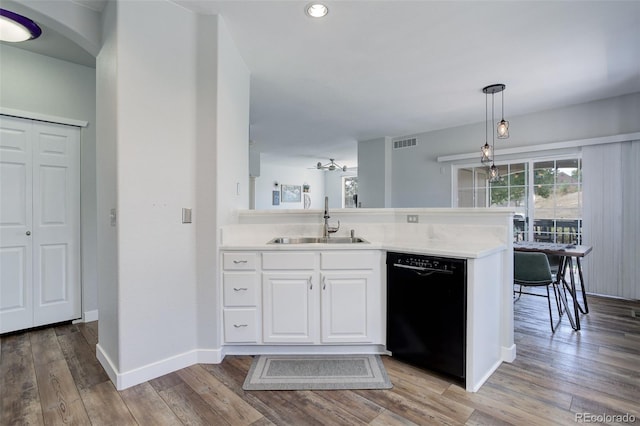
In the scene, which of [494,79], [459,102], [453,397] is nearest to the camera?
[453,397]

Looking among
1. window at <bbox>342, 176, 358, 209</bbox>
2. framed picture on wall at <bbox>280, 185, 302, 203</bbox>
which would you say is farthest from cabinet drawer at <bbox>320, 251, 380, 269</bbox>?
window at <bbox>342, 176, 358, 209</bbox>

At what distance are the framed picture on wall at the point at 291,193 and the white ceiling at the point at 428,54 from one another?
4977 mm

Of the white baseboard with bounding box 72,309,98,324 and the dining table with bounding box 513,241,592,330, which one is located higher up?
the dining table with bounding box 513,241,592,330

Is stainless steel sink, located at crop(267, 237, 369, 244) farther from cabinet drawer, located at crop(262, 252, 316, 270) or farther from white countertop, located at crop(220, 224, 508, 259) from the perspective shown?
cabinet drawer, located at crop(262, 252, 316, 270)

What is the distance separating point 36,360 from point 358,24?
3.59m

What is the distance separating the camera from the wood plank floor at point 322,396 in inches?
66.1

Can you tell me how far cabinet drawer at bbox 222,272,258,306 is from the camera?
2.35 m

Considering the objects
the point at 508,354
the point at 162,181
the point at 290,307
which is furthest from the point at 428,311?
the point at 162,181

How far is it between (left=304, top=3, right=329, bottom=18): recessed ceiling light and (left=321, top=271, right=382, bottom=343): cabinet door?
197 centimetres

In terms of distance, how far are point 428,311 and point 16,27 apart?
3525mm

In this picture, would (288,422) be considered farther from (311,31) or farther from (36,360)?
(311,31)

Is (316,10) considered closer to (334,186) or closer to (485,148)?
(485,148)

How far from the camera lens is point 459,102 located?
4211 millimetres

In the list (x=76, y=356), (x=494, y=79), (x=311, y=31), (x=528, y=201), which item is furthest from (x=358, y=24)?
(x=528, y=201)
